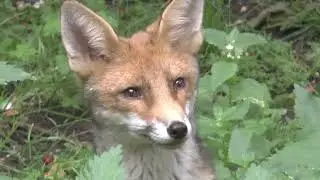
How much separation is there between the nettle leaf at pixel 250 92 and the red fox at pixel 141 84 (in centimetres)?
134

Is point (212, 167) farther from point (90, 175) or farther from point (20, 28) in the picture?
point (20, 28)

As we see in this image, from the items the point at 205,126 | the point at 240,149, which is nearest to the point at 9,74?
the point at 240,149

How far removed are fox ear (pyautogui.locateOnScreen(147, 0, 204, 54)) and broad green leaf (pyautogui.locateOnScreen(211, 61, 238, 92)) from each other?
0.83 m

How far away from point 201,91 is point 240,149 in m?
1.68

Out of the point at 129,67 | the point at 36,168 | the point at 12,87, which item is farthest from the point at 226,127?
the point at 12,87

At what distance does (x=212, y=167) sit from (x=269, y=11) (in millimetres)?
3701

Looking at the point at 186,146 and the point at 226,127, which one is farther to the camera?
the point at 226,127

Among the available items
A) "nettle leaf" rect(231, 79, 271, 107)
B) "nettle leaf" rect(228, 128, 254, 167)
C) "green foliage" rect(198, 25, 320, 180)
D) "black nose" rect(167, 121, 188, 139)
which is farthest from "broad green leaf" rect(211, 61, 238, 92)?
"black nose" rect(167, 121, 188, 139)

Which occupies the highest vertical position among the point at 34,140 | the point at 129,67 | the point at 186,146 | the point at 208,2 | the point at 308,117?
the point at 308,117

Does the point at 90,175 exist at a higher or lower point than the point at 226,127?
higher

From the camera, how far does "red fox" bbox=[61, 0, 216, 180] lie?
3617mm

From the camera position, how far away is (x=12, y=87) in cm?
629

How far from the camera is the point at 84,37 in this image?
391 centimetres

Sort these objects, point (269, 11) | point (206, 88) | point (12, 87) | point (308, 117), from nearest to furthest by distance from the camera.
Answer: point (308, 117) < point (206, 88) < point (12, 87) < point (269, 11)
